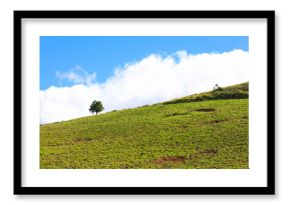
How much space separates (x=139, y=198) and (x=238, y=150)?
97 cm

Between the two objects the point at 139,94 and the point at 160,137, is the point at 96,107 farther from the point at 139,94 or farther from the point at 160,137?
the point at 160,137

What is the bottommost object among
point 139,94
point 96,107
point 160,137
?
point 160,137

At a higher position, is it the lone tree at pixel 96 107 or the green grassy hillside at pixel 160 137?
the lone tree at pixel 96 107

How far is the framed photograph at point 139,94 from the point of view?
459 centimetres

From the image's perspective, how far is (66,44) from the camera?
15.3ft

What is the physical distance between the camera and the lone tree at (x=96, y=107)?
4.70 metres

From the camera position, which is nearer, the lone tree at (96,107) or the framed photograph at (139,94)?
the framed photograph at (139,94)

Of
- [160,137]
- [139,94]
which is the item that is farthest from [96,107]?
[160,137]

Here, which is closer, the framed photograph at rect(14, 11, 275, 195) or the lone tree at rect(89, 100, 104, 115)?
the framed photograph at rect(14, 11, 275, 195)

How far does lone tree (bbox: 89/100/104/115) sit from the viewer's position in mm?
4701

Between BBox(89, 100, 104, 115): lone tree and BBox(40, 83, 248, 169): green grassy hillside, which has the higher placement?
BBox(89, 100, 104, 115): lone tree

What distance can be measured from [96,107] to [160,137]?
64 centimetres

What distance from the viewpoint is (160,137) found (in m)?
4.79
